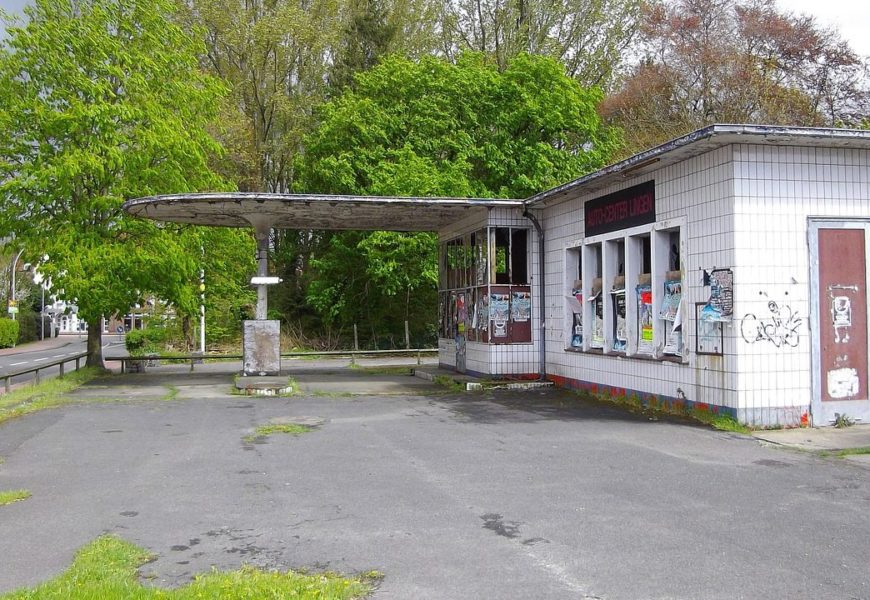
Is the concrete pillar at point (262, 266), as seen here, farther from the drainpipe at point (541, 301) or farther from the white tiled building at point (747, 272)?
the white tiled building at point (747, 272)

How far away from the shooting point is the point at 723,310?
10.9 meters

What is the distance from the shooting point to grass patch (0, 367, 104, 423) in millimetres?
13755

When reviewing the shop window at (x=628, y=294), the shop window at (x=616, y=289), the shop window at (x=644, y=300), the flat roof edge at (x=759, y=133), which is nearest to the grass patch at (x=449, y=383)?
the shop window at (x=628, y=294)

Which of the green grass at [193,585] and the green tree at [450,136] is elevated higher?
the green tree at [450,136]

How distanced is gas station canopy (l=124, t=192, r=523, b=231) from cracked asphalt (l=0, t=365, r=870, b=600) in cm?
564

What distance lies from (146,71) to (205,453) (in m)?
14.5

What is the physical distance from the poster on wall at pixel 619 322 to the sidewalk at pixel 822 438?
3.70 meters

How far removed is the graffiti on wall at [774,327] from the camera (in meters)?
10.7

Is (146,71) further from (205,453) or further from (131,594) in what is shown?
(131,594)

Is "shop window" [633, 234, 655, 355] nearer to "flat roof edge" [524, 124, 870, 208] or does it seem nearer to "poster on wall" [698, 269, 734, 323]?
"poster on wall" [698, 269, 734, 323]

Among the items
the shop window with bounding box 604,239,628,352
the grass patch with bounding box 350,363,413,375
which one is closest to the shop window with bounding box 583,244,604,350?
the shop window with bounding box 604,239,628,352

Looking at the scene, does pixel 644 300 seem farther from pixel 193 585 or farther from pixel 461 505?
pixel 193 585

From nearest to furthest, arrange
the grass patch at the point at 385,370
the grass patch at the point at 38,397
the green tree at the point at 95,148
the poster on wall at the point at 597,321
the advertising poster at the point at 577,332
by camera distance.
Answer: the grass patch at the point at 38,397 < the poster on wall at the point at 597,321 < the advertising poster at the point at 577,332 < the green tree at the point at 95,148 < the grass patch at the point at 385,370

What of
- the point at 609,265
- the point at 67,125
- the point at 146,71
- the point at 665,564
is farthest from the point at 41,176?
the point at 665,564
